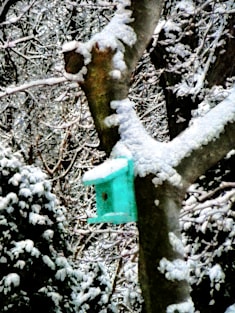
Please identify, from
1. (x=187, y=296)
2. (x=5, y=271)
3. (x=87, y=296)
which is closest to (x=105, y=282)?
(x=87, y=296)

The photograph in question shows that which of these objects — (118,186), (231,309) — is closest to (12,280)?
(231,309)

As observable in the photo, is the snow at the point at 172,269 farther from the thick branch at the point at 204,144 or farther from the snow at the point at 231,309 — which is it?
the snow at the point at 231,309

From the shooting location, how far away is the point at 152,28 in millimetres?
3035

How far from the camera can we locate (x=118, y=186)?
2.60 metres

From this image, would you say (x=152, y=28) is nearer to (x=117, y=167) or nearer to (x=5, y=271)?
(x=117, y=167)

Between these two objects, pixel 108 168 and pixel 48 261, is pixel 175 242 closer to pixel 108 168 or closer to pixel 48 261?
pixel 108 168

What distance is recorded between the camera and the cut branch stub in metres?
2.78

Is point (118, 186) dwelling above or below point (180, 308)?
above

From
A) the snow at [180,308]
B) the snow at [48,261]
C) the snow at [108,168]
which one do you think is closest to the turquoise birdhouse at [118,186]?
the snow at [108,168]

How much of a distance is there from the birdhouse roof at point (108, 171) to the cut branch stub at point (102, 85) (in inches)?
6.8

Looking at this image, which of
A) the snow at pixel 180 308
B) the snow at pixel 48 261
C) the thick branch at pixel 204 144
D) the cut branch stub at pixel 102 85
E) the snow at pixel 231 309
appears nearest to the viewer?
the snow at pixel 180 308

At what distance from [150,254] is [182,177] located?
0.42m

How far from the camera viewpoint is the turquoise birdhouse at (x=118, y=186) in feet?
8.50

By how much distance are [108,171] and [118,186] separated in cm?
9
